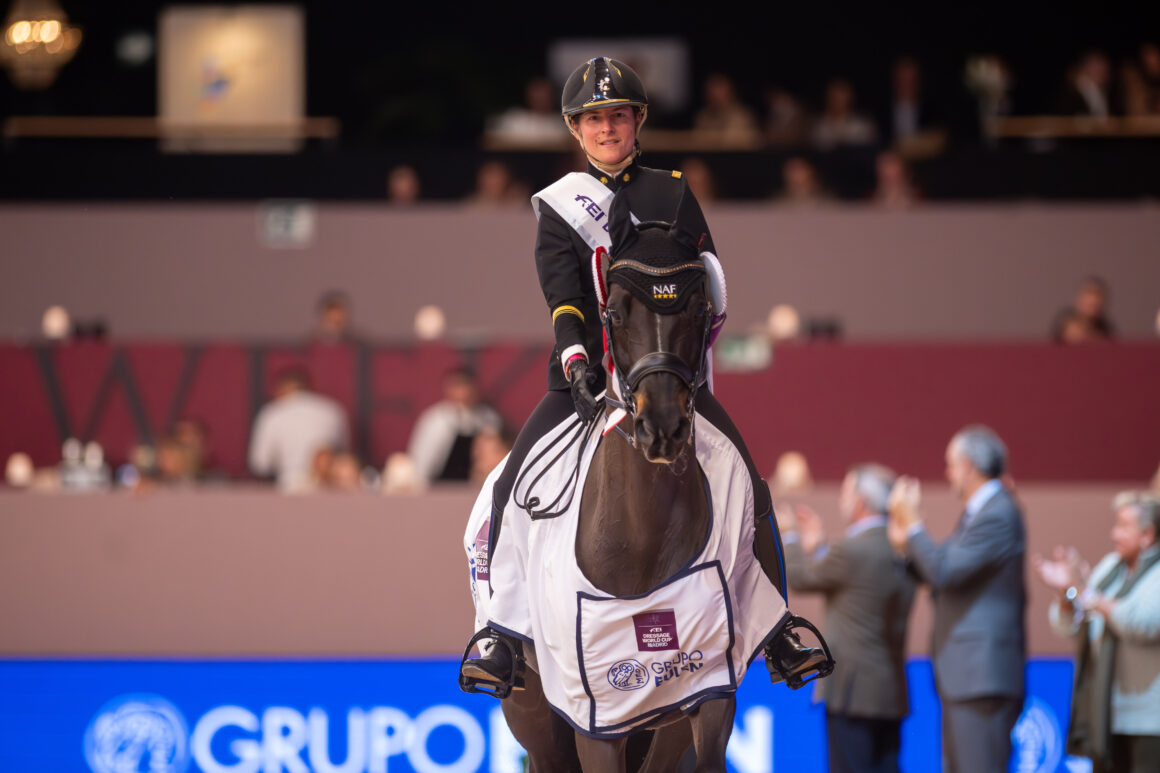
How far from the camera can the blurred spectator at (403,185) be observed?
11977 mm

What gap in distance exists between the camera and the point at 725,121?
12.5 meters

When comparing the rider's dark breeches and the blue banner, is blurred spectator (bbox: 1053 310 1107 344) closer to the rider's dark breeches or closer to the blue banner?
the blue banner

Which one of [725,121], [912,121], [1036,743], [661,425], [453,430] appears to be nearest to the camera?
[661,425]

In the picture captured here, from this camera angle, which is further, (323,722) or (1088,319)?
(1088,319)

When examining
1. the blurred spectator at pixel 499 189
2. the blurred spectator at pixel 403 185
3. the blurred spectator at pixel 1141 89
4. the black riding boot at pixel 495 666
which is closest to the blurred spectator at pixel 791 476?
the blurred spectator at pixel 499 189

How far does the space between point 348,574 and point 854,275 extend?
4973 mm

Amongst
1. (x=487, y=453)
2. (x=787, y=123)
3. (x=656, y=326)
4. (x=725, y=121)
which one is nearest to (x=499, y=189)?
(x=725, y=121)

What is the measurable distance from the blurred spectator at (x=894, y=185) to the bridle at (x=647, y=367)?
8.23 meters

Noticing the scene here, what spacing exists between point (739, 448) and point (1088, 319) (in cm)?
692

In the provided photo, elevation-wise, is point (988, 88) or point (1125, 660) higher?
point (988, 88)

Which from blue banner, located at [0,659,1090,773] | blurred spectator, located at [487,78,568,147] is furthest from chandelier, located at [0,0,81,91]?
blue banner, located at [0,659,1090,773]

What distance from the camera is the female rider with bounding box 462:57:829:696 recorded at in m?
4.27

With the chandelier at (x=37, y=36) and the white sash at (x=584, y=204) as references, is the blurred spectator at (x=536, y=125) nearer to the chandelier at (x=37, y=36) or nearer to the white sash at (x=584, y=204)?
the chandelier at (x=37, y=36)

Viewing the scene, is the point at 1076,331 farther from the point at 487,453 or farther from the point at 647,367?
the point at 647,367
